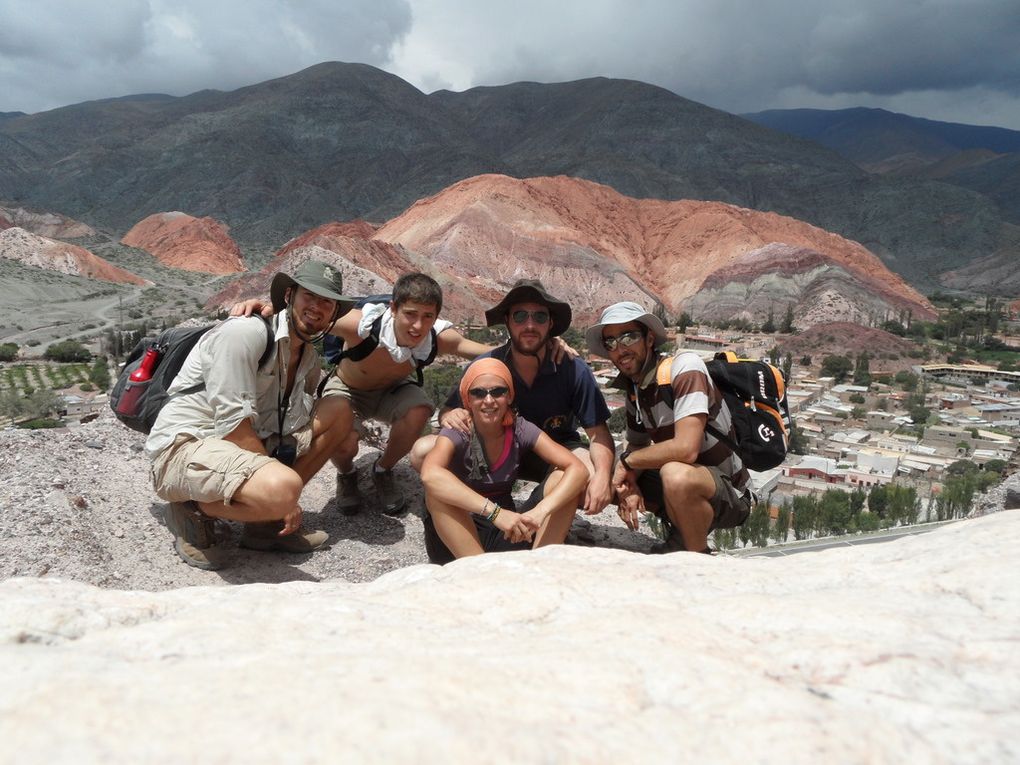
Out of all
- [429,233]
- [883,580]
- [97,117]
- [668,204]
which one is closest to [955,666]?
[883,580]

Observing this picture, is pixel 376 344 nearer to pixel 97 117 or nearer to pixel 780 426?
pixel 780 426

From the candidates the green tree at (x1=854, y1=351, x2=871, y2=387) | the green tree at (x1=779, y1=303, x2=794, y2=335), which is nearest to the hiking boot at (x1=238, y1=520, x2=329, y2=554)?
the green tree at (x1=854, y1=351, x2=871, y2=387)

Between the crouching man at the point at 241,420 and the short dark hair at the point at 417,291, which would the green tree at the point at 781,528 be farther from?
the crouching man at the point at 241,420

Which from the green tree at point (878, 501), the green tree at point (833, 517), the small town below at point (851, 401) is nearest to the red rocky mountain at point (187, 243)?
the small town below at point (851, 401)

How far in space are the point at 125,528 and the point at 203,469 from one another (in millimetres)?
1339

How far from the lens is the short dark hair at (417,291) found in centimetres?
438

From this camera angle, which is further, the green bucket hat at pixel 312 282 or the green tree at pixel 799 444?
the green tree at pixel 799 444

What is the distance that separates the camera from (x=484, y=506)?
3701mm

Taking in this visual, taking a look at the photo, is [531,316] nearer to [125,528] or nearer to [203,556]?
[203,556]

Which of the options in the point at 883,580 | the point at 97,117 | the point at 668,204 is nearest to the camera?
the point at 883,580

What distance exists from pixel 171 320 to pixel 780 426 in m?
46.2

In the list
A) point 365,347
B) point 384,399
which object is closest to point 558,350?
Answer: point 365,347

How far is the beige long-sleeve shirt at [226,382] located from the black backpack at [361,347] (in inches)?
31.5

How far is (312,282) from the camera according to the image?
409cm
